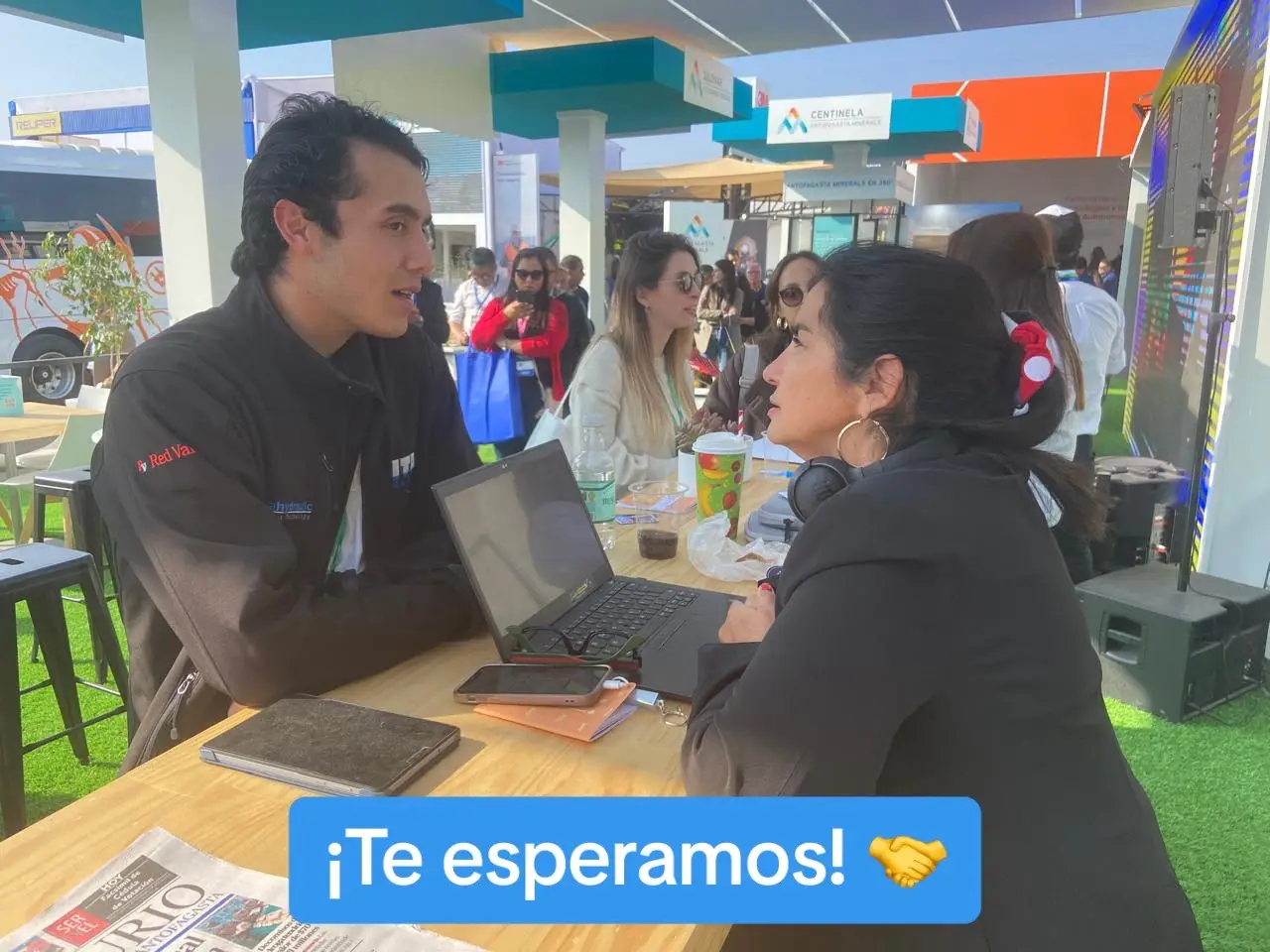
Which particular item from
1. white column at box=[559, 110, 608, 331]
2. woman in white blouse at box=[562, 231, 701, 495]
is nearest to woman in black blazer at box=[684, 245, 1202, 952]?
woman in white blouse at box=[562, 231, 701, 495]

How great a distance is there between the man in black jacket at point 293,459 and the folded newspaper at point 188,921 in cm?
37

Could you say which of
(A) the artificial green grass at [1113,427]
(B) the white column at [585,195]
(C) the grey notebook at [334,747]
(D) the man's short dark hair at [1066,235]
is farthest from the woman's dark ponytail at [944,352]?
(A) the artificial green grass at [1113,427]

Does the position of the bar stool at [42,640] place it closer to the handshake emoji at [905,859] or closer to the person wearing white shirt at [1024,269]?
the handshake emoji at [905,859]

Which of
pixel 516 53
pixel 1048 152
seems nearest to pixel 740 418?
pixel 516 53

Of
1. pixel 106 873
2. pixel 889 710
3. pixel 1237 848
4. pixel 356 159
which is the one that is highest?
pixel 356 159

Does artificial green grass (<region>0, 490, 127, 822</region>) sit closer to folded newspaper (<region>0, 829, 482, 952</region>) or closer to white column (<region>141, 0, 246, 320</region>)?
white column (<region>141, 0, 246, 320</region>)

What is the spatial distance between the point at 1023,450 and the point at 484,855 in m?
0.79

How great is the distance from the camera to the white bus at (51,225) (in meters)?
8.42

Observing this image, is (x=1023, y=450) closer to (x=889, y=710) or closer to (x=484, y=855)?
(x=889, y=710)

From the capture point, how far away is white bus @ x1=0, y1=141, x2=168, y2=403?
8.42 metres

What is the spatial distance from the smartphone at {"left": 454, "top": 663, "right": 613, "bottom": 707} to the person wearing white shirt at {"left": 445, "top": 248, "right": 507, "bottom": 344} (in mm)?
6367

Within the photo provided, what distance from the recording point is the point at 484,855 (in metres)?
0.87

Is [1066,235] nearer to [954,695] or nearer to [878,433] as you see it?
[878,433]

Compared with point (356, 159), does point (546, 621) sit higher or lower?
lower
